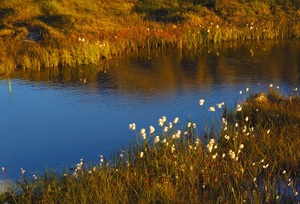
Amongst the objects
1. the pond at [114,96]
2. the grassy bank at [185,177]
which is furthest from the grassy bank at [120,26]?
the grassy bank at [185,177]

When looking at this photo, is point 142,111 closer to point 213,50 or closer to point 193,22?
point 213,50

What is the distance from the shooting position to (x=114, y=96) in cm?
1255

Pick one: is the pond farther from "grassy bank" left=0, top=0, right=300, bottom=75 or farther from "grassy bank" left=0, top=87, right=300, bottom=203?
"grassy bank" left=0, top=87, right=300, bottom=203

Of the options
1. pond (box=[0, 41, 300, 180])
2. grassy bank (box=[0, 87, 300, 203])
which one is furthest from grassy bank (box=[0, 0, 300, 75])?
grassy bank (box=[0, 87, 300, 203])

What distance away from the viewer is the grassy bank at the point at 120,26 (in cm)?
1773

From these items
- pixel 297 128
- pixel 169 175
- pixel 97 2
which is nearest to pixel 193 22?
pixel 97 2

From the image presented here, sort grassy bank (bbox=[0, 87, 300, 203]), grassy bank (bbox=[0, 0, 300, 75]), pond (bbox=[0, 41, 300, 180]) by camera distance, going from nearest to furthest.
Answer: grassy bank (bbox=[0, 87, 300, 203])
pond (bbox=[0, 41, 300, 180])
grassy bank (bbox=[0, 0, 300, 75])

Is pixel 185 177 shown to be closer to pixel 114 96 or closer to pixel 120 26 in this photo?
pixel 114 96

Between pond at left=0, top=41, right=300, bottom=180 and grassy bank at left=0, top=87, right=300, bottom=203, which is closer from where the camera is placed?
grassy bank at left=0, top=87, right=300, bottom=203

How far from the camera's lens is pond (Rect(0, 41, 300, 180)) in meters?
8.94

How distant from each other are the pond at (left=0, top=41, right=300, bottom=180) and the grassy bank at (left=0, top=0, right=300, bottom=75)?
97cm

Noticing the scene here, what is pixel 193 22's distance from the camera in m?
24.7

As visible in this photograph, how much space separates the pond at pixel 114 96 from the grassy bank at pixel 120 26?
3.17 ft

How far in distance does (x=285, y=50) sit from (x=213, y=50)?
2.63 metres
